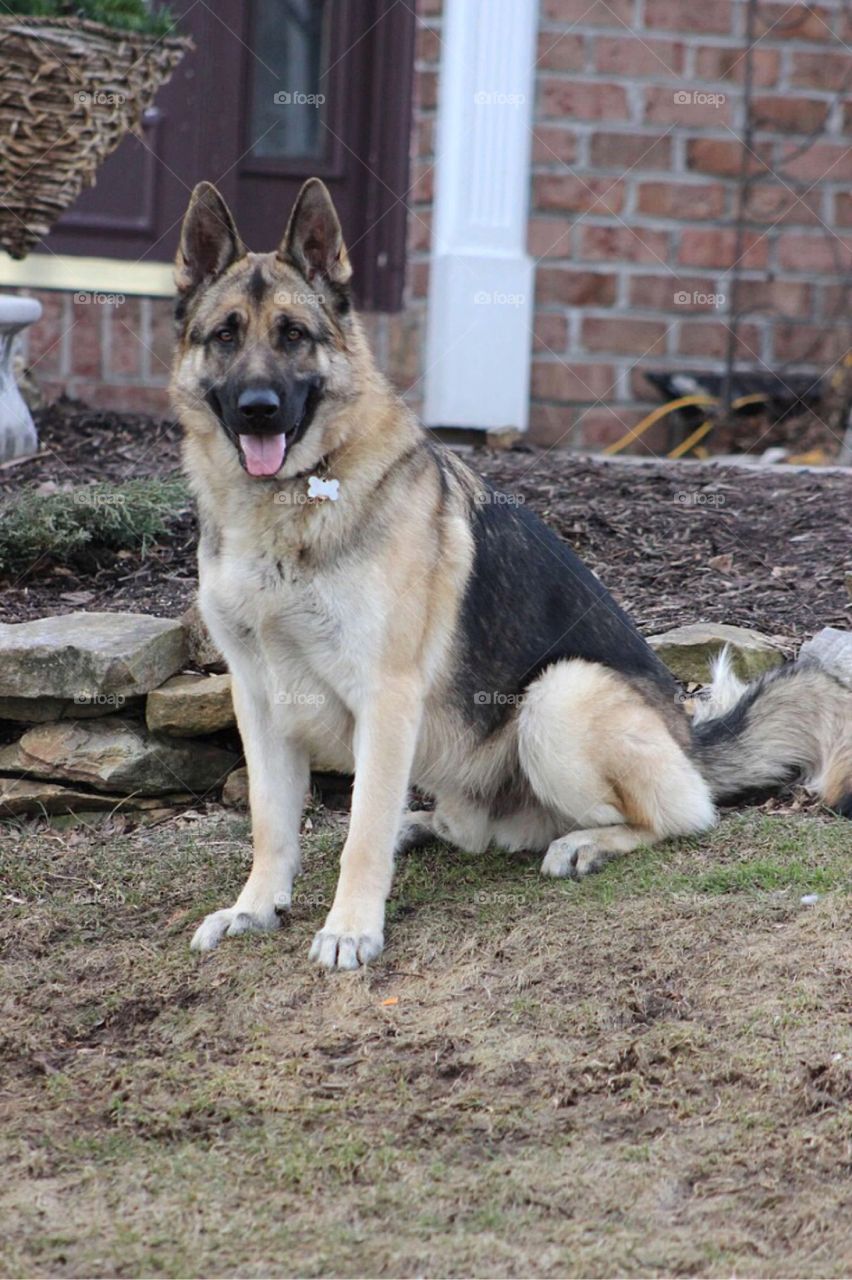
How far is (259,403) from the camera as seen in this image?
139 inches

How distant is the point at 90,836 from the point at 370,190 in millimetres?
4649

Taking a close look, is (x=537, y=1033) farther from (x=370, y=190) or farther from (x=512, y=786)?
(x=370, y=190)

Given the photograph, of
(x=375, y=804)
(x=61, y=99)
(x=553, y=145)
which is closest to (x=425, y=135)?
(x=553, y=145)

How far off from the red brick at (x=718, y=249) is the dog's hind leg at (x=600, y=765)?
4.37 meters

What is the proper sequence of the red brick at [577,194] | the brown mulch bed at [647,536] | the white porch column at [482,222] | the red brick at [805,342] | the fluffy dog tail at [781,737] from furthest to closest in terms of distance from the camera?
the red brick at [805,342] < the red brick at [577,194] < the white porch column at [482,222] < the brown mulch bed at [647,536] < the fluffy dog tail at [781,737]

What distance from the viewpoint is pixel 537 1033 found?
124 inches

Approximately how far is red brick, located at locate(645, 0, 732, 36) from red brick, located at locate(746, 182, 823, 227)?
81 cm

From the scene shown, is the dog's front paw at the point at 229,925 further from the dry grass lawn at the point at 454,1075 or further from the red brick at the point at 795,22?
the red brick at the point at 795,22

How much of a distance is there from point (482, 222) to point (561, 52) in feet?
3.13

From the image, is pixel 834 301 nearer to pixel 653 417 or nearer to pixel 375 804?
pixel 653 417

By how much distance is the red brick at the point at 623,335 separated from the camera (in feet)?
25.7

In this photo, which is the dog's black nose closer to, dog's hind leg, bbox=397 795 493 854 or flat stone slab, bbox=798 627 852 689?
dog's hind leg, bbox=397 795 493 854

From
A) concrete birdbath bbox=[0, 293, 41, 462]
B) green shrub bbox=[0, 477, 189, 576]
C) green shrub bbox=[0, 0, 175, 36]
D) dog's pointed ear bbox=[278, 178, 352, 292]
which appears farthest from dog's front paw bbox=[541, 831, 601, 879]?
green shrub bbox=[0, 0, 175, 36]

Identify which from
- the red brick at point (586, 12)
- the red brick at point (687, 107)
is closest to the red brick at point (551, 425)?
the red brick at point (687, 107)
